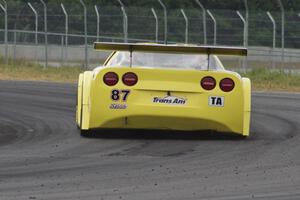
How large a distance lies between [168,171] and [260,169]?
914 millimetres

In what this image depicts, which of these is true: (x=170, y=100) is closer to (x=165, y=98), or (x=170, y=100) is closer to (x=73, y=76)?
(x=165, y=98)

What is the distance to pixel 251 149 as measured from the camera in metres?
10.5

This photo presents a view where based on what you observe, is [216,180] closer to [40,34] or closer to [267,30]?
[267,30]

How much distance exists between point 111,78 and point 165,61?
0.97 m

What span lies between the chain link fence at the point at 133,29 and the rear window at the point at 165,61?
20.3m

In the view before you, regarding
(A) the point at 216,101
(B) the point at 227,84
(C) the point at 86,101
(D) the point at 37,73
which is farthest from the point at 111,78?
(D) the point at 37,73

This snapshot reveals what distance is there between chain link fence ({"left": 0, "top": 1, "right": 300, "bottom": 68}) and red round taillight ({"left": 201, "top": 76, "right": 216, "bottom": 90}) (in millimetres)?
21009

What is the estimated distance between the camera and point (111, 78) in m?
11.1

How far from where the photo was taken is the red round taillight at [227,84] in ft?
36.7

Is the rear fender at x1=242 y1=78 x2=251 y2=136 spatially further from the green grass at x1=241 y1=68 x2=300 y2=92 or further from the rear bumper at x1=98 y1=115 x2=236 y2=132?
the green grass at x1=241 y1=68 x2=300 y2=92

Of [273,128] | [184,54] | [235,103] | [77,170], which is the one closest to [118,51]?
[184,54]

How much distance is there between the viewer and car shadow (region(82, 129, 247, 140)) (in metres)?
11.5

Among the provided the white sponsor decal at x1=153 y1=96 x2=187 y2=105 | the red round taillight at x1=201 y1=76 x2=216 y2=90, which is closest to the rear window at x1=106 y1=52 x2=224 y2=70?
the red round taillight at x1=201 y1=76 x2=216 y2=90

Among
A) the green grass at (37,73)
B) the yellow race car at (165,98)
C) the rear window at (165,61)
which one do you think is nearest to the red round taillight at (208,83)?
the yellow race car at (165,98)
